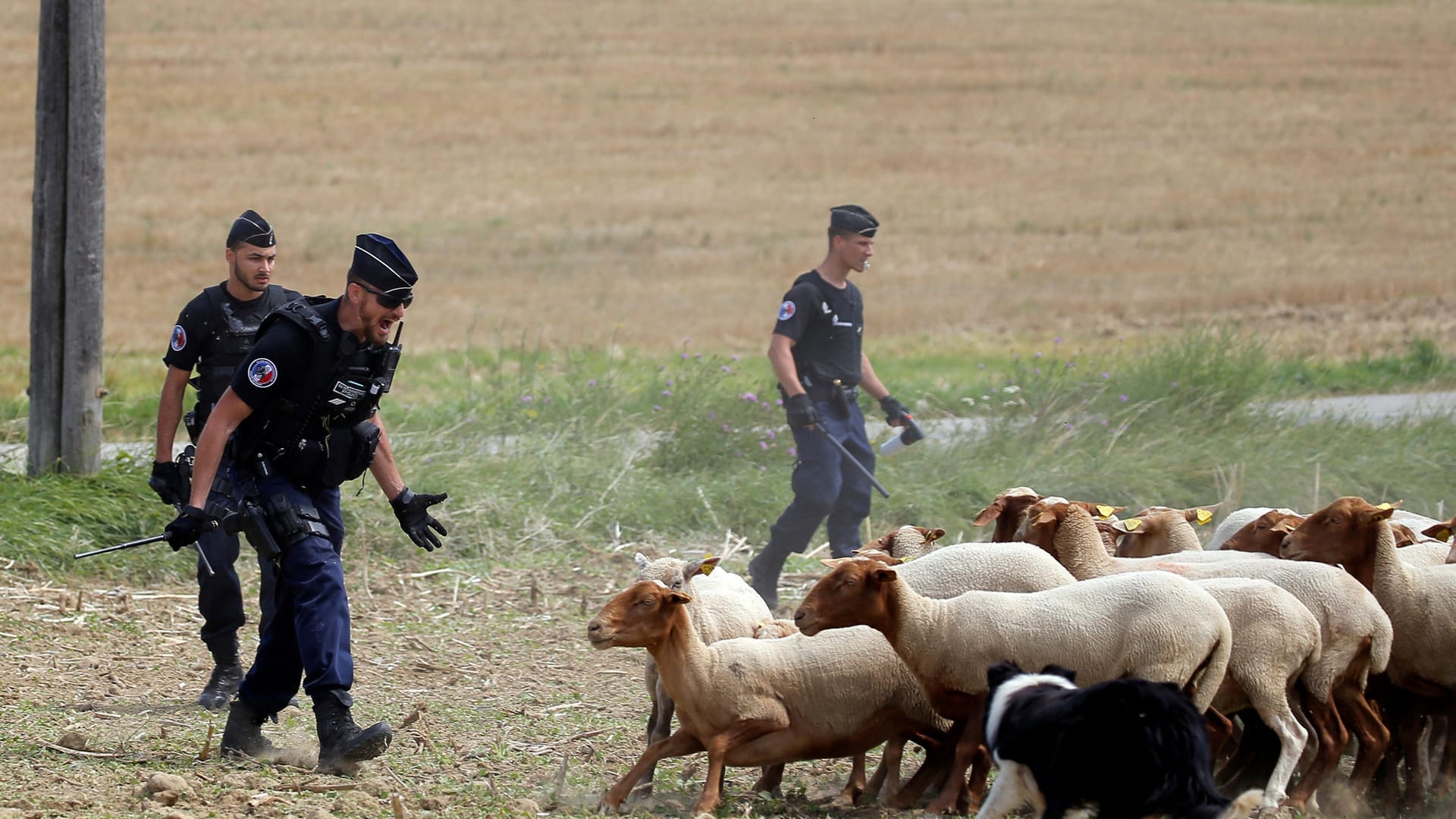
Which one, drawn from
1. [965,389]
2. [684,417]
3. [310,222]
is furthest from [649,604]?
[310,222]

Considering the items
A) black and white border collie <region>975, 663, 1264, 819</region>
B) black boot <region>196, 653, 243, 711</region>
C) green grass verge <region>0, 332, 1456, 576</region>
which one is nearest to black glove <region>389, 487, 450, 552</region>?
black boot <region>196, 653, 243, 711</region>

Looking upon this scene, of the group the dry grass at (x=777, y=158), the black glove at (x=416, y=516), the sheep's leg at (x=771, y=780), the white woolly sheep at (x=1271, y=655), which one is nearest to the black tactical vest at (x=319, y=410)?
the black glove at (x=416, y=516)

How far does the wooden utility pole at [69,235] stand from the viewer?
9.80 metres

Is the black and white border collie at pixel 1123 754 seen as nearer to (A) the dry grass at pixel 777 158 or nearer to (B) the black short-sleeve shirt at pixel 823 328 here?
(B) the black short-sleeve shirt at pixel 823 328

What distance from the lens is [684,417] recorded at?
12.3 meters

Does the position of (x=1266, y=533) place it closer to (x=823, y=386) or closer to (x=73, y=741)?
(x=823, y=386)

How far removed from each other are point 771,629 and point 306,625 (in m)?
1.91

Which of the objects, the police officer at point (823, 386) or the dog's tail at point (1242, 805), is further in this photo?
the police officer at point (823, 386)

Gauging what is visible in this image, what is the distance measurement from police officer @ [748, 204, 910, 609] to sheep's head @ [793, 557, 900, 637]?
3.36 metres

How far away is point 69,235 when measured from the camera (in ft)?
32.2

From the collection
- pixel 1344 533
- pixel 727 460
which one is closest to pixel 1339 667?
pixel 1344 533

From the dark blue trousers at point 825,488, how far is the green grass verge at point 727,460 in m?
1.23

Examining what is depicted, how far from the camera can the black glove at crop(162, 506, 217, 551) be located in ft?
18.8

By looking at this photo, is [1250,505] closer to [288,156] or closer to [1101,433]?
[1101,433]
